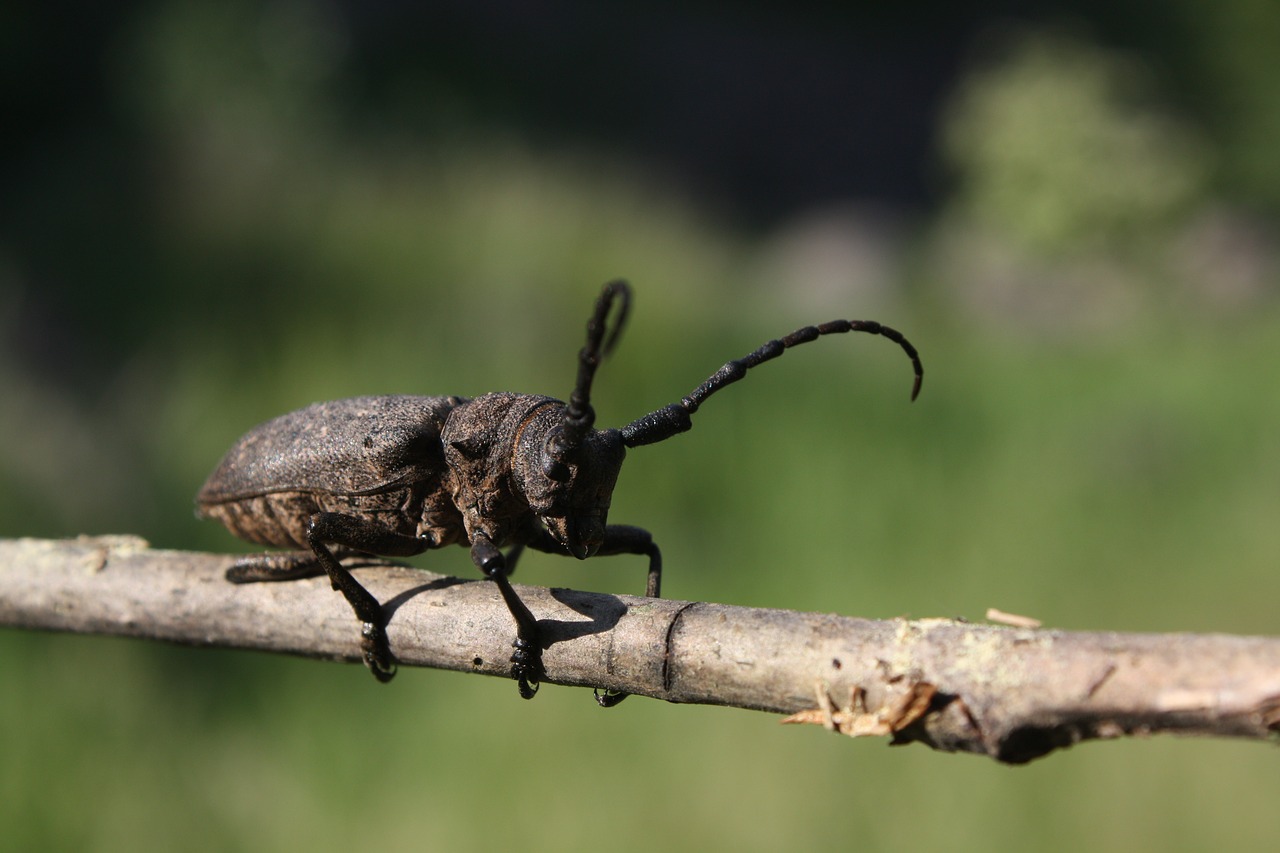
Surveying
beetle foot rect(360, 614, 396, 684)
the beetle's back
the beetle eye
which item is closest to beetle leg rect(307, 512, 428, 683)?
beetle foot rect(360, 614, 396, 684)

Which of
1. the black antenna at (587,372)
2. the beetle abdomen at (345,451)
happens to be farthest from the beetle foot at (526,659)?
the beetle abdomen at (345,451)

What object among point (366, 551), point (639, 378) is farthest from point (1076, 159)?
point (366, 551)

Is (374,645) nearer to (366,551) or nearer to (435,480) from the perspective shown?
(366,551)

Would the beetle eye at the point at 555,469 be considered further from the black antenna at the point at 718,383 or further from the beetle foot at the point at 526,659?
the beetle foot at the point at 526,659

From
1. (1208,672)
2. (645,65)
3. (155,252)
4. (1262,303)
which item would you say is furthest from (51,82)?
(1208,672)

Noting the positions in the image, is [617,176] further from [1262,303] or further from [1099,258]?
[1262,303]
